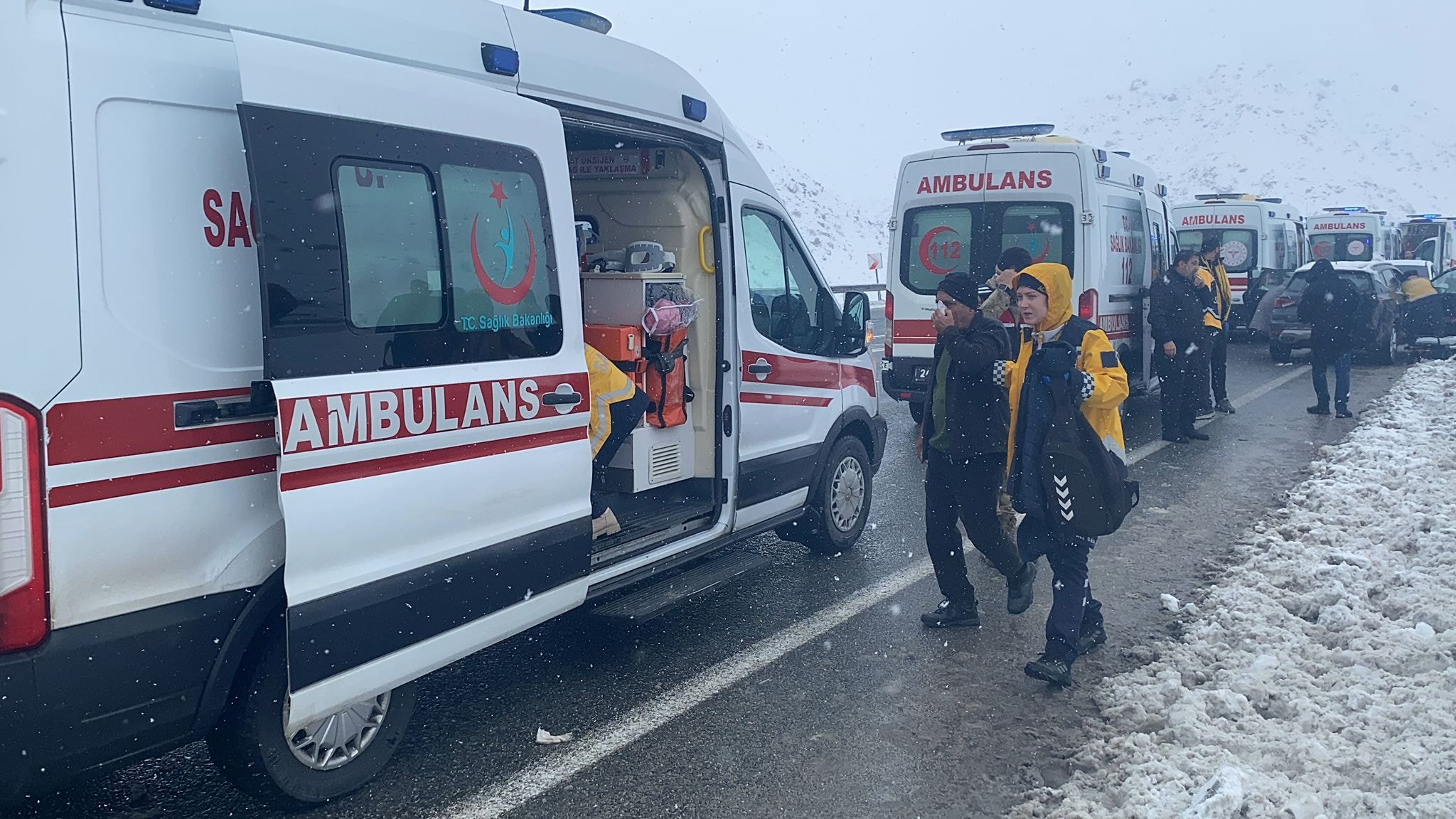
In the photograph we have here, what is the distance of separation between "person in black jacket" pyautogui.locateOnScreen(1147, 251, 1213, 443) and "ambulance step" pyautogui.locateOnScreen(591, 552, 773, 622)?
590 cm

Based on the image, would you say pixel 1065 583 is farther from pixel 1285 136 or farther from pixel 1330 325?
pixel 1285 136

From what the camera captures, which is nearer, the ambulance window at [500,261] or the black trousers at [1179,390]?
the ambulance window at [500,261]

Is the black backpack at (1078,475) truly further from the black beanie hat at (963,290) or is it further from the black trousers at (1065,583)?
the black beanie hat at (963,290)

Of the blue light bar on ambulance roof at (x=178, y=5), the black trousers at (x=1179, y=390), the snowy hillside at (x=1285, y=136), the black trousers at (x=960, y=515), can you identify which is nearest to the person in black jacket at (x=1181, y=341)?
the black trousers at (x=1179, y=390)

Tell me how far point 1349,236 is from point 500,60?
26.6m

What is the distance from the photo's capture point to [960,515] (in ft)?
17.0

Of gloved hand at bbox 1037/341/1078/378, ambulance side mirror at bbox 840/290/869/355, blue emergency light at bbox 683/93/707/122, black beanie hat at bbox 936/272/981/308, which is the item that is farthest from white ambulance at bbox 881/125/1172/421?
gloved hand at bbox 1037/341/1078/378

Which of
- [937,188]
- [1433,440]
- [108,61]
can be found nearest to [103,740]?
[108,61]

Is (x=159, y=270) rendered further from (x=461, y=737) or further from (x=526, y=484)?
(x=461, y=737)

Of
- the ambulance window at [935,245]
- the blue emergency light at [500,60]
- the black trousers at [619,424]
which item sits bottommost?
the black trousers at [619,424]

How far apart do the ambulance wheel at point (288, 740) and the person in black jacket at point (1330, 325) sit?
9.89 metres

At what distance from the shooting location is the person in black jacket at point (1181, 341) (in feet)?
32.2

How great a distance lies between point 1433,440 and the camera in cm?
903

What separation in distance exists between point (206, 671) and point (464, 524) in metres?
0.89
